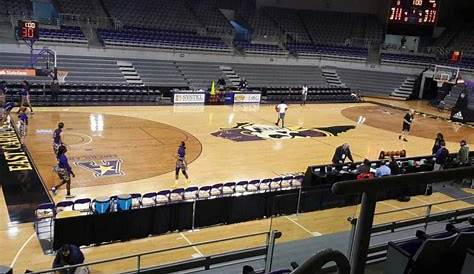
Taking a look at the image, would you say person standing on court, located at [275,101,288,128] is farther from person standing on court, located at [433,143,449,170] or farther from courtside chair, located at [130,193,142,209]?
courtside chair, located at [130,193,142,209]

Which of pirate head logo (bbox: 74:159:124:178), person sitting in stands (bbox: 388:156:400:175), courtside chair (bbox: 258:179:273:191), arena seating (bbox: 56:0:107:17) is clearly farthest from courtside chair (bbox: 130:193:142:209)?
arena seating (bbox: 56:0:107:17)

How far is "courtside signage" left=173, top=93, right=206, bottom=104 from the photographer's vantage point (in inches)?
1151

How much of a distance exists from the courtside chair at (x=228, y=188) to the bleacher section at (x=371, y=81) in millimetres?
27628

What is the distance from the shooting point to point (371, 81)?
41.6m

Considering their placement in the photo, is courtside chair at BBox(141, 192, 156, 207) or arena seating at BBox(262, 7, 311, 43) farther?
arena seating at BBox(262, 7, 311, 43)

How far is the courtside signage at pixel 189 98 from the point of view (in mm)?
29233

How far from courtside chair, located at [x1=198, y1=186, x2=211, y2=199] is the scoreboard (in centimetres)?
2491

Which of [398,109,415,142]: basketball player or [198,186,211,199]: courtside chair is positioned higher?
[398,109,415,142]: basketball player

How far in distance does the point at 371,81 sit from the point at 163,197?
31502 millimetres

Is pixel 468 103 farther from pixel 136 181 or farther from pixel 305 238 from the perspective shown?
pixel 305 238

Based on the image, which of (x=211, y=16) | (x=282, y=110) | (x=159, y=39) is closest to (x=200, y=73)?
(x=159, y=39)

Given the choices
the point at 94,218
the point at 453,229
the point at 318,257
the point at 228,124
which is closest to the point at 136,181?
the point at 94,218

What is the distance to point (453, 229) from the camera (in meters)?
4.85

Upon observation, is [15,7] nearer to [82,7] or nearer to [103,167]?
[82,7]
